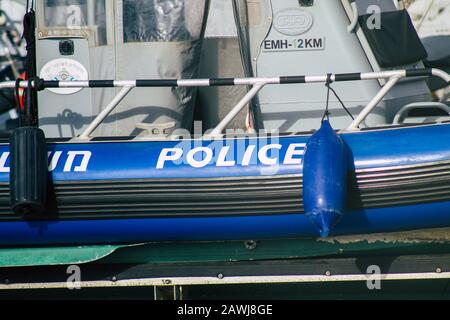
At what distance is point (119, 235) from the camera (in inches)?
165

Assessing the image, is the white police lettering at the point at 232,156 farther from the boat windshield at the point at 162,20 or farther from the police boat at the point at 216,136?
the boat windshield at the point at 162,20

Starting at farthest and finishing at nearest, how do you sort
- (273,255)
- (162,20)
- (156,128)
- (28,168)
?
(162,20), (156,128), (273,255), (28,168)

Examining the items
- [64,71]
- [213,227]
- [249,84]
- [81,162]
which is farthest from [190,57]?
[213,227]

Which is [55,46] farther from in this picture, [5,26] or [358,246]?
[5,26]

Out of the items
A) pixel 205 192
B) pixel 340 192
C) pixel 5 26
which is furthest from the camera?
pixel 5 26

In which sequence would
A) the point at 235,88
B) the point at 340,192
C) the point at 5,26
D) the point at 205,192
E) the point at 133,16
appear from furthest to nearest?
the point at 5,26, the point at 235,88, the point at 133,16, the point at 205,192, the point at 340,192

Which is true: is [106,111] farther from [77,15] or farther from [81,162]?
[77,15]

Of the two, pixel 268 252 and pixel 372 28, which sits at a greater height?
pixel 372 28

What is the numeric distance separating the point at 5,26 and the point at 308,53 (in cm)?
710

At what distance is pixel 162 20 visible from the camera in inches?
181

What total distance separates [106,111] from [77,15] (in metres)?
0.72

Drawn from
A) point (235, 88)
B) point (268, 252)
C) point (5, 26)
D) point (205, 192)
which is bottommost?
point (268, 252)

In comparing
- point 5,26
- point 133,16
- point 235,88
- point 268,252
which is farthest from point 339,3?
point 5,26

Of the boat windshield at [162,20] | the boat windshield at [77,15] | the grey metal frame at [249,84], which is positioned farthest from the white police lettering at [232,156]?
the boat windshield at [77,15]
